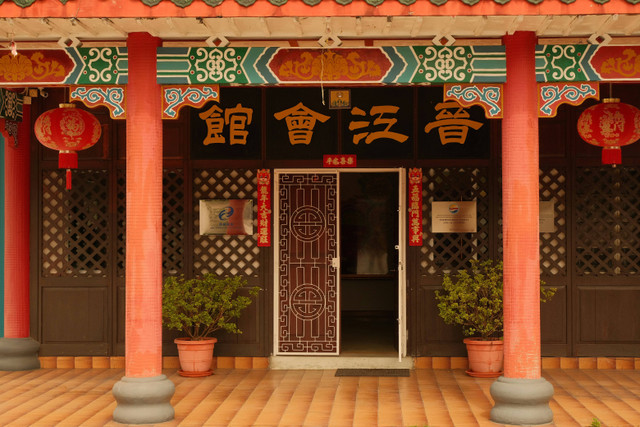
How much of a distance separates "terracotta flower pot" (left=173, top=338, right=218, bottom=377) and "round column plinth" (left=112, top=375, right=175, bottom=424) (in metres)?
1.71

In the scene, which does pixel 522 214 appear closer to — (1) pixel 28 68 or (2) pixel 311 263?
(2) pixel 311 263

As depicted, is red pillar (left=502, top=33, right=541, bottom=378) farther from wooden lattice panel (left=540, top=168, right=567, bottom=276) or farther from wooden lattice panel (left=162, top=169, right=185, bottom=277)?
wooden lattice panel (left=162, top=169, right=185, bottom=277)

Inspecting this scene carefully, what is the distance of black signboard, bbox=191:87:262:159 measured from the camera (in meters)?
8.30

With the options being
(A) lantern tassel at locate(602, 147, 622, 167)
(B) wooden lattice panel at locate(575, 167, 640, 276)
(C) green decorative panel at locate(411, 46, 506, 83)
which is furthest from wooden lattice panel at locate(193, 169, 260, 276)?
(A) lantern tassel at locate(602, 147, 622, 167)

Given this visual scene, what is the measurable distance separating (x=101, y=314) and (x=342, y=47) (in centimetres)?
397

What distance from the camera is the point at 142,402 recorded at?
5949 mm

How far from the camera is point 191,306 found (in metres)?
7.75

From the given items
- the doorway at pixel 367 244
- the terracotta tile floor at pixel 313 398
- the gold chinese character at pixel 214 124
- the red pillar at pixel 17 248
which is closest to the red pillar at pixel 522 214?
the terracotta tile floor at pixel 313 398

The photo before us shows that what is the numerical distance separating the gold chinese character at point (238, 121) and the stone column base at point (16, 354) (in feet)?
9.56

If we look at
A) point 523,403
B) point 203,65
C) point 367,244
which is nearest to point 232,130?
point 203,65

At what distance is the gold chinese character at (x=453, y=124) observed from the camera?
820 centimetres

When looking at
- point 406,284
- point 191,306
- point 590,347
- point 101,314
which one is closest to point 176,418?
point 191,306

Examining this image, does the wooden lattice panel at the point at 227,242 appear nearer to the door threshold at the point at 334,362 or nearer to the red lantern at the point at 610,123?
the door threshold at the point at 334,362

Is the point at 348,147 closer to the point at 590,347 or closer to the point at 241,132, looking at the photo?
the point at 241,132
